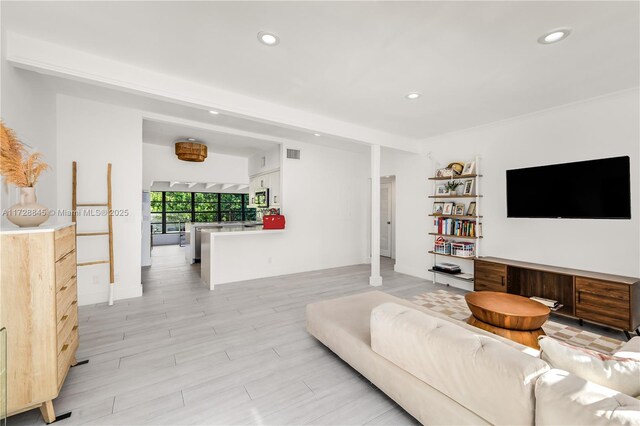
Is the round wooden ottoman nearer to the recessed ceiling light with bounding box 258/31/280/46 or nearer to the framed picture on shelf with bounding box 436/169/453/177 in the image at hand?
the framed picture on shelf with bounding box 436/169/453/177

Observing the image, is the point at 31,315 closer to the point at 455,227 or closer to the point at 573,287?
the point at 573,287

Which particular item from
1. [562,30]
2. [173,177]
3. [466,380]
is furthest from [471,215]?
[173,177]

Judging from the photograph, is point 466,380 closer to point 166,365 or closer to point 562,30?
point 166,365

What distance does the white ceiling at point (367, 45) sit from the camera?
1.97 m

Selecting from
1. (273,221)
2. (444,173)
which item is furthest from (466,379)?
(273,221)

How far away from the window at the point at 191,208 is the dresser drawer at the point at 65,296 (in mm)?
8209

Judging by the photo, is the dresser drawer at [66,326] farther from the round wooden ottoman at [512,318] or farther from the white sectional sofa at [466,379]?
the round wooden ottoman at [512,318]

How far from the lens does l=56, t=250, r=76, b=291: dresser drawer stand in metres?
1.81

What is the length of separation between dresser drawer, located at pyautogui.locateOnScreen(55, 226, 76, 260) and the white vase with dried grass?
6.4 inches

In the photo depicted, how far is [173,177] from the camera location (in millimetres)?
6203

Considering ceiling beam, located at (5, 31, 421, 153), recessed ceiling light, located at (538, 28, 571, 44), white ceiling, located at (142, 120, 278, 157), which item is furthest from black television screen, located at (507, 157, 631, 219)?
white ceiling, located at (142, 120, 278, 157)

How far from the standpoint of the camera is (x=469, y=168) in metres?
4.61

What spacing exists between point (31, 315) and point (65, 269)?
447mm

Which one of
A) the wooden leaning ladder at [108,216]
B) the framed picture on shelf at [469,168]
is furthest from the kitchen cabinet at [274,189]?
the framed picture on shelf at [469,168]
